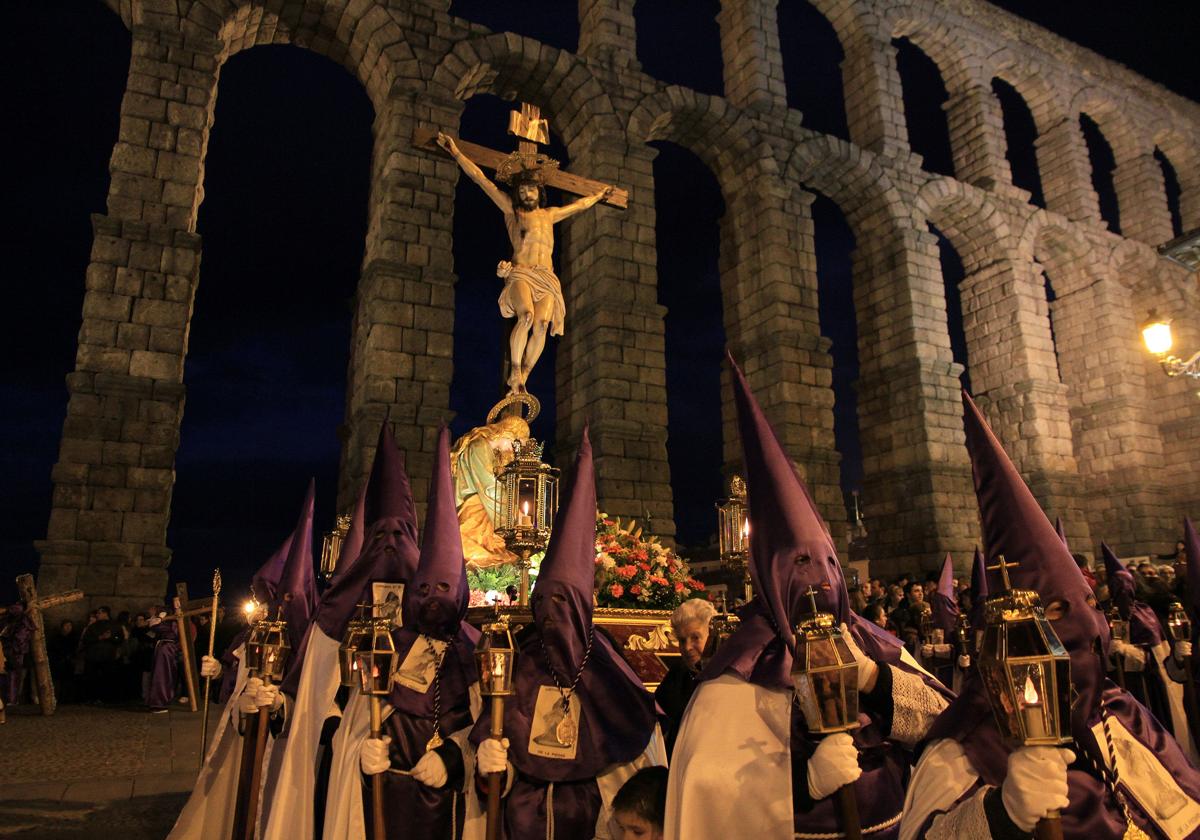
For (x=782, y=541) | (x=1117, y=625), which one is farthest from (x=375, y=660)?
(x=1117, y=625)

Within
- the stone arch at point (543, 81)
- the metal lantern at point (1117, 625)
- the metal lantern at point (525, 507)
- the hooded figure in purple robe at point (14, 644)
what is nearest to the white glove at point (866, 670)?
the metal lantern at point (525, 507)

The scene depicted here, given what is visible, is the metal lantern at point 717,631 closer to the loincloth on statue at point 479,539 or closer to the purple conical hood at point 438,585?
the purple conical hood at point 438,585

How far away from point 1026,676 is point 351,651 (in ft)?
7.94

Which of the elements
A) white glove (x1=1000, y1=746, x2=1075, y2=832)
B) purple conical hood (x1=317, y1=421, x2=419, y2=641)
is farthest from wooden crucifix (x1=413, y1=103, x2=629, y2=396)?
white glove (x1=1000, y1=746, x2=1075, y2=832)

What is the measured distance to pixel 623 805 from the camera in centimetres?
276

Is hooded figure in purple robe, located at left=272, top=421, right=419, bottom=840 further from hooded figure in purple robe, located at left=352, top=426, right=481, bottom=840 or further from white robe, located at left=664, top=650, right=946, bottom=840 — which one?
white robe, located at left=664, top=650, right=946, bottom=840

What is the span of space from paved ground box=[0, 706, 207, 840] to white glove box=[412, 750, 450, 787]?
2.52 metres

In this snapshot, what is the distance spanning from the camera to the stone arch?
13.6 m

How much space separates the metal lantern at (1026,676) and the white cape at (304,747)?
3.04 m

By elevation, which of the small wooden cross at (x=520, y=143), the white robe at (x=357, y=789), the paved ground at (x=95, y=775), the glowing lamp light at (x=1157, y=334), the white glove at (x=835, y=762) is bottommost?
the paved ground at (x=95, y=775)

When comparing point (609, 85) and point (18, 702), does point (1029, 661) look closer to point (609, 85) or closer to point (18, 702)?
point (18, 702)

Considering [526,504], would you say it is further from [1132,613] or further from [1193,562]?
[1132,613]

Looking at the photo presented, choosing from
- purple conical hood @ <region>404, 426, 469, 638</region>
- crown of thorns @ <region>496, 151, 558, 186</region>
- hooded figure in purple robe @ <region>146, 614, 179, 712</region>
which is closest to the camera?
purple conical hood @ <region>404, 426, 469, 638</region>

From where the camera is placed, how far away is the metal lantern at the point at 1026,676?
1.75 m
